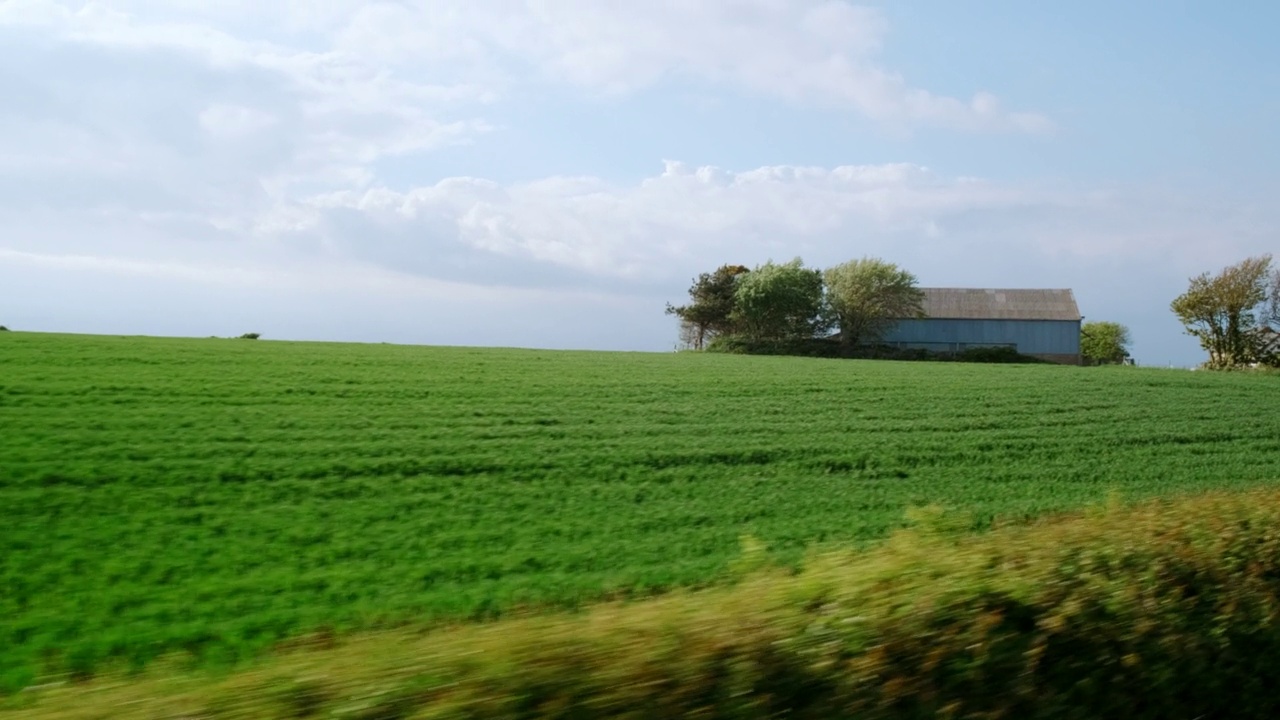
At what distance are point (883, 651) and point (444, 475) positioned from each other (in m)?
11.3

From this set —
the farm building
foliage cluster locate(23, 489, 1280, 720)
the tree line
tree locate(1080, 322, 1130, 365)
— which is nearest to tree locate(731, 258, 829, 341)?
the tree line

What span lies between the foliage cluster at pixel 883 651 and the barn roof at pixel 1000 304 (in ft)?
228

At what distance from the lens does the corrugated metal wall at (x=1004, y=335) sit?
72125 mm

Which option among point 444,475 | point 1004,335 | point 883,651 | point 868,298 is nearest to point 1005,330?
point 1004,335

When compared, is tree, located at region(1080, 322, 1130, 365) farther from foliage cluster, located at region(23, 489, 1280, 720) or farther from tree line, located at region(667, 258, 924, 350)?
foliage cluster, located at region(23, 489, 1280, 720)

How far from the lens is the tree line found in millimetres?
66938

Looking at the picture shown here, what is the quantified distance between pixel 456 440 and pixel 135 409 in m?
6.02

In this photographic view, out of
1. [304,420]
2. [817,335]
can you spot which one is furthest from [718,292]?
[304,420]

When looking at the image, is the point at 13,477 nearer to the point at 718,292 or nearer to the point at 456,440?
the point at 456,440

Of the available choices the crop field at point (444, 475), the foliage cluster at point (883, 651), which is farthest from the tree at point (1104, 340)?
the foliage cluster at point (883, 651)

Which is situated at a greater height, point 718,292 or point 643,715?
point 718,292

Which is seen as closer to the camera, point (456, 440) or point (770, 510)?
point (770, 510)

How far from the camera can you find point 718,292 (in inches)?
2913

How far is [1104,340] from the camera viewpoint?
91875 mm
